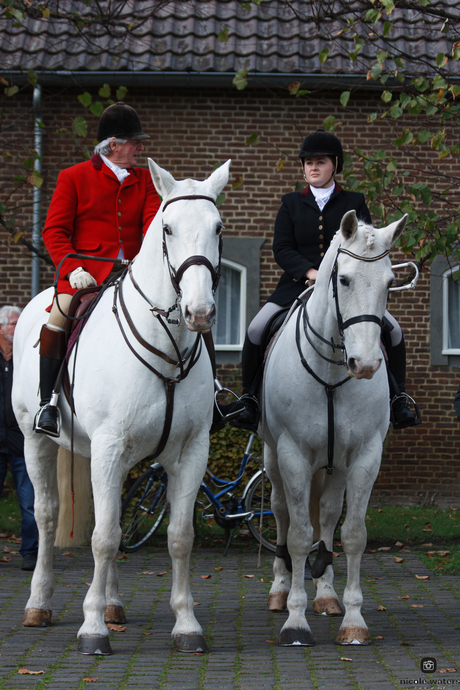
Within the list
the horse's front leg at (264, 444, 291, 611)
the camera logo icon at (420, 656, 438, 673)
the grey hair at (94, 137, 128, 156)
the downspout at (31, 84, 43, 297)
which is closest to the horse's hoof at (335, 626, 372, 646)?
the camera logo icon at (420, 656, 438, 673)

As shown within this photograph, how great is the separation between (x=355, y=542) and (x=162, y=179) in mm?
2488

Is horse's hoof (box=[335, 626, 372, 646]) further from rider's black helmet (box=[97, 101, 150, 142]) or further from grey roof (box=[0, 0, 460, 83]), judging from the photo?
grey roof (box=[0, 0, 460, 83])

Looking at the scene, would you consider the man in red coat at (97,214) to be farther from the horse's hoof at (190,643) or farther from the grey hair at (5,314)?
the grey hair at (5,314)

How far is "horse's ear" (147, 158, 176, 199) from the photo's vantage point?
14.8 ft

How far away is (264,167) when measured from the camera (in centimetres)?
1188

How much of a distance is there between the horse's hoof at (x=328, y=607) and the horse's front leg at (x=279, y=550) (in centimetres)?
26

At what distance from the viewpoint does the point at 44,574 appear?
569 cm

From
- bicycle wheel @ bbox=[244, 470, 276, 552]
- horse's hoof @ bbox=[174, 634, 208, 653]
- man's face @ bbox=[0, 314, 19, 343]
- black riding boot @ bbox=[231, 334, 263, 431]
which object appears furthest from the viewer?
bicycle wheel @ bbox=[244, 470, 276, 552]

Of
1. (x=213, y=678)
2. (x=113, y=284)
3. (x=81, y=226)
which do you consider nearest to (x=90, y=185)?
(x=81, y=226)

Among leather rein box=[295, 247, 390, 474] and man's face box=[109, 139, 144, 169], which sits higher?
man's face box=[109, 139, 144, 169]

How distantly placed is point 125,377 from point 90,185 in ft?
5.01

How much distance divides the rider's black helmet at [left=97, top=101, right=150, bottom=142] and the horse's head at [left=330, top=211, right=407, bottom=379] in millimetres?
1693

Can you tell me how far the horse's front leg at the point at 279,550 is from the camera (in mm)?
5992

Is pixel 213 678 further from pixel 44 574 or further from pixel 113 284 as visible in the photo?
pixel 113 284
